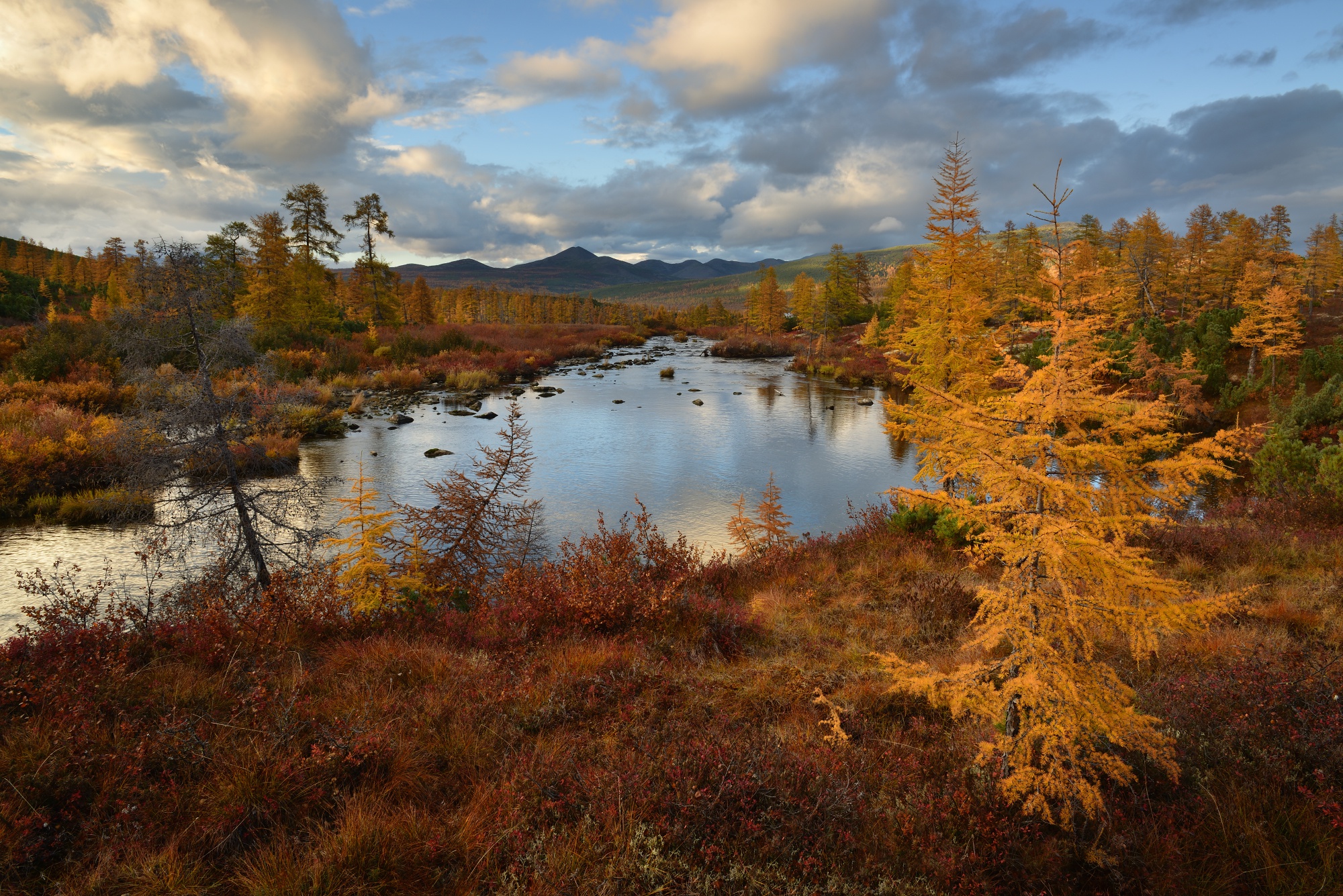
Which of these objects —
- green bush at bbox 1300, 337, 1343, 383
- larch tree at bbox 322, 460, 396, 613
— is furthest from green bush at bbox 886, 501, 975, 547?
green bush at bbox 1300, 337, 1343, 383

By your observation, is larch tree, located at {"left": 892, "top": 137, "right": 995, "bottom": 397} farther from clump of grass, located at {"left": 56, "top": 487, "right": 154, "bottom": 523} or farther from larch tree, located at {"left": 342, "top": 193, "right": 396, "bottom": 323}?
larch tree, located at {"left": 342, "top": 193, "right": 396, "bottom": 323}

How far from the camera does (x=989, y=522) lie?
4113 millimetres

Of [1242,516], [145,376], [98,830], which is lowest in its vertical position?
[1242,516]

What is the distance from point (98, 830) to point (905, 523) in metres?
12.2

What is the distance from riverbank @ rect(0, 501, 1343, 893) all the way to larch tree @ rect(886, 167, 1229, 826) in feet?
2.23

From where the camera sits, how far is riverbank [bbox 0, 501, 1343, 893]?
11.3 ft

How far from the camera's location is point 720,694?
5.98m

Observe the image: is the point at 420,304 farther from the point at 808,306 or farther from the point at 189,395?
the point at 189,395

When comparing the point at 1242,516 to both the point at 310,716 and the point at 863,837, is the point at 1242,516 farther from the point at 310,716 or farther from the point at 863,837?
the point at 310,716

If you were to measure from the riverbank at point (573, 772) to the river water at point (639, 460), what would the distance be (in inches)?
263

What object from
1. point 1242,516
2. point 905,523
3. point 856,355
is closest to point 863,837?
point 905,523

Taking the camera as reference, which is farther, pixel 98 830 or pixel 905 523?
pixel 905 523

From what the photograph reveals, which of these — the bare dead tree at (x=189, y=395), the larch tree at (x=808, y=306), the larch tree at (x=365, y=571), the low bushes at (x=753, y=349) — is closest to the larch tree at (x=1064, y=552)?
the larch tree at (x=365, y=571)

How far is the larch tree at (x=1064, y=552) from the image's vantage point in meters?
3.54
